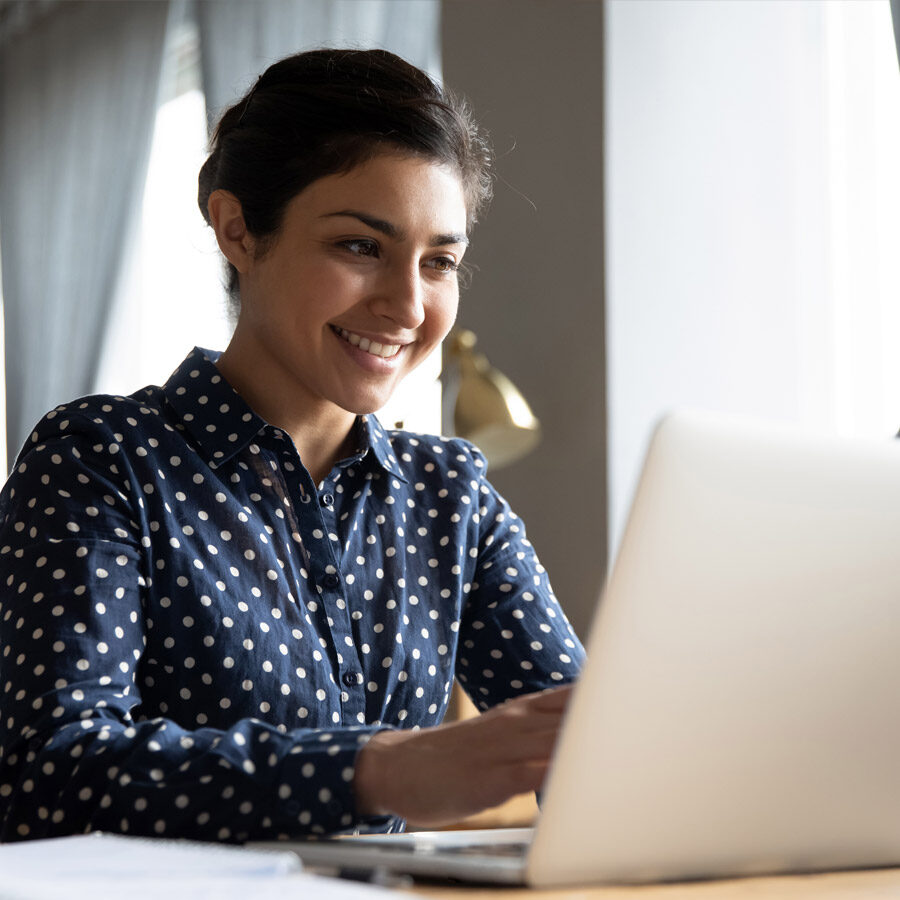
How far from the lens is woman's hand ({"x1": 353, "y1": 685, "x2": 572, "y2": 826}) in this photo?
2.59 feet

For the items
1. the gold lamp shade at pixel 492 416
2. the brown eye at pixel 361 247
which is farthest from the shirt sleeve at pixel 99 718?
the gold lamp shade at pixel 492 416

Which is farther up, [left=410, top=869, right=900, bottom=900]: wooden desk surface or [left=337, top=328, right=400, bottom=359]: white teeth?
[left=337, top=328, right=400, bottom=359]: white teeth

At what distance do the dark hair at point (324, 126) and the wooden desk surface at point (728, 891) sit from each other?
0.90m

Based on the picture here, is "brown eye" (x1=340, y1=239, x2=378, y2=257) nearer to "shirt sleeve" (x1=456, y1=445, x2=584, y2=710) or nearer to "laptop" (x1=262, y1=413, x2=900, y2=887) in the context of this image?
"shirt sleeve" (x1=456, y1=445, x2=584, y2=710)

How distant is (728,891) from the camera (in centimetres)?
69

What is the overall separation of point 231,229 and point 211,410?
244 millimetres

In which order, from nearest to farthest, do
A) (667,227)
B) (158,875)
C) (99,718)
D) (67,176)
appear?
(158,875) → (99,718) → (667,227) → (67,176)

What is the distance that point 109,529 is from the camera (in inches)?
47.1

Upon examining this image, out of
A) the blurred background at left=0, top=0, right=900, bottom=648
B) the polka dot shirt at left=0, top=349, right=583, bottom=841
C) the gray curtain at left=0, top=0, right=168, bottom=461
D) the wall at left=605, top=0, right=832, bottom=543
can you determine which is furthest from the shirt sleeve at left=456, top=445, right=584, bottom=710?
the gray curtain at left=0, top=0, right=168, bottom=461

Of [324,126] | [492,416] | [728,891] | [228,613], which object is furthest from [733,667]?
[492,416]

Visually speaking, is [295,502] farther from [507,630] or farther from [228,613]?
[507,630]

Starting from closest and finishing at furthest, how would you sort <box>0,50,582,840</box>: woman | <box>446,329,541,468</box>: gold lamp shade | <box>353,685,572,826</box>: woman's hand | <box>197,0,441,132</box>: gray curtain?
<box>353,685,572,826</box>: woman's hand
<box>0,50,582,840</box>: woman
<box>446,329,541,468</box>: gold lamp shade
<box>197,0,441,132</box>: gray curtain

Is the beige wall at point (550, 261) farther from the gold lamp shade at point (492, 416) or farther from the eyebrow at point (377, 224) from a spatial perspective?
the eyebrow at point (377, 224)

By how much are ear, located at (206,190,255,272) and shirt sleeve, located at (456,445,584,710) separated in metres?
0.40
